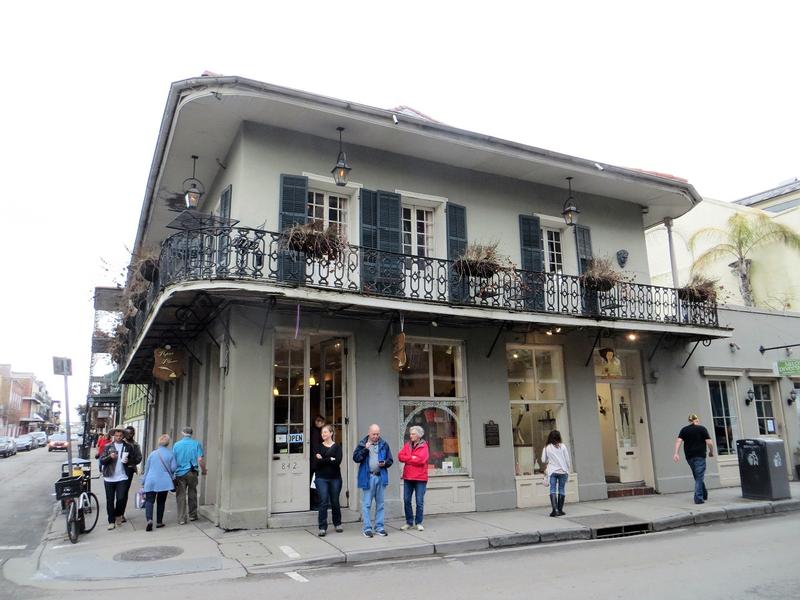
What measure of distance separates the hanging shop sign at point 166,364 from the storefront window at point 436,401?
4.83 metres

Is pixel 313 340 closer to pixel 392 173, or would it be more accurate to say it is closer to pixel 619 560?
pixel 392 173

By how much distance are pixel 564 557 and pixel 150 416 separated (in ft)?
65.0

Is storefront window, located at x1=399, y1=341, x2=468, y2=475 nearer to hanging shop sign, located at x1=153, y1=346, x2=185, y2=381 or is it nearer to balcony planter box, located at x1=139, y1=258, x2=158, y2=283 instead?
hanging shop sign, located at x1=153, y1=346, x2=185, y2=381

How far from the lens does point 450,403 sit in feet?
39.0

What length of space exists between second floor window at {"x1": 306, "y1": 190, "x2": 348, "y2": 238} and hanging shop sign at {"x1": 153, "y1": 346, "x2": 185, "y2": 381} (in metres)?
4.24

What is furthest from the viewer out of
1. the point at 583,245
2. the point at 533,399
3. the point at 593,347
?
the point at 583,245

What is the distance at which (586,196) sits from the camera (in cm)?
1469

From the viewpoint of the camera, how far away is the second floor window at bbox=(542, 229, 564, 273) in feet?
45.6

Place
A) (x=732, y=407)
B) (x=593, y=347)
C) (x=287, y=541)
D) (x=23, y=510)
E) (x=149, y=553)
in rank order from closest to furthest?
(x=149, y=553), (x=287, y=541), (x=593, y=347), (x=23, y=510), (x=732, y=407)

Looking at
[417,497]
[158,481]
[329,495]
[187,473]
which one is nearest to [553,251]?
[417,497]

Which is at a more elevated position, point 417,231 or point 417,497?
point 417,231

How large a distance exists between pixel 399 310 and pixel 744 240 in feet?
60.1

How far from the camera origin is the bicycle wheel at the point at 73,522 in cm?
912

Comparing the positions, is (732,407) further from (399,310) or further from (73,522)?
(73,522)
